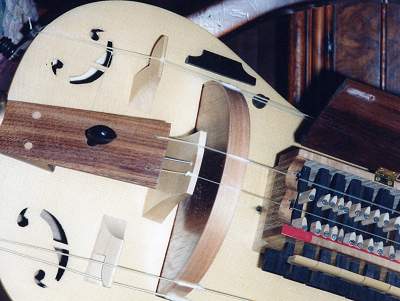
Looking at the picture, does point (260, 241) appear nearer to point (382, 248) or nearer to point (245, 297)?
point (245, 297)

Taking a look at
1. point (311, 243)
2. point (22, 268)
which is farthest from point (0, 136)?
point (311, 243)

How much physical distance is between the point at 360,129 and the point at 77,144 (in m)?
0.57

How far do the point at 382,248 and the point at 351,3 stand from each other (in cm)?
Answer: 65

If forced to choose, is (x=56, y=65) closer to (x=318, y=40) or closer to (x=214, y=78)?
(x=214, y=78)

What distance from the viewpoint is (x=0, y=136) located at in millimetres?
800

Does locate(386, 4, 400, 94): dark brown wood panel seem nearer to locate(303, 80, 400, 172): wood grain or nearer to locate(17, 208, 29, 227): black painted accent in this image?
locate(303, 80, 400, 172): wood grain

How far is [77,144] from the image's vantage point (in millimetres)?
818

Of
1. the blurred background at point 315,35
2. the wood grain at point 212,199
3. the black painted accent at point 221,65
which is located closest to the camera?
the wood grain at point 212,199

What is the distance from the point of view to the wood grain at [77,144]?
80 cm

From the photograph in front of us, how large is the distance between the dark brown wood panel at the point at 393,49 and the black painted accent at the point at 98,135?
2.60ft

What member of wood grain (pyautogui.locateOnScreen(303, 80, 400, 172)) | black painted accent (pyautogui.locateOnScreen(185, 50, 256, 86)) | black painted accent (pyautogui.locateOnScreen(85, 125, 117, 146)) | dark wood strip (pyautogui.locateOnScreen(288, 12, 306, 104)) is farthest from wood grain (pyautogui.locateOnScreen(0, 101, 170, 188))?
dark wood strip (pyautogui.locateOnScreen(288, 12, 306, 104))

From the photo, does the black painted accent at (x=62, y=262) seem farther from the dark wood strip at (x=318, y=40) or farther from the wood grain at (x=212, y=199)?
the dark wood strip at (x=318, y=40)

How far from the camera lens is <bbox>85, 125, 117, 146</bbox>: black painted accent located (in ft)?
2.68

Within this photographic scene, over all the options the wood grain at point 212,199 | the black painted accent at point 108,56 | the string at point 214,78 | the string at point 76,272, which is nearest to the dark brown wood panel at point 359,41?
the string at point 214,78
